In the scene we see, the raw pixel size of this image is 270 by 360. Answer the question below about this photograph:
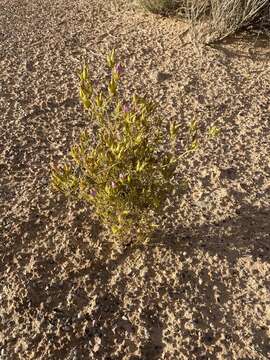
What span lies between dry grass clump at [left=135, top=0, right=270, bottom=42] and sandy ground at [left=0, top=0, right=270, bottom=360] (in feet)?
1.13

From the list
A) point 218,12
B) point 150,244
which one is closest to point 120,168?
point 150,244

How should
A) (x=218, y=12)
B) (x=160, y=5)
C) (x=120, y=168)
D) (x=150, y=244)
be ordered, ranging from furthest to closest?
1. (x=160, y=5)
2. (x=218, y=12)
3. (x=150, y=244)
4. (x=120, y=168)

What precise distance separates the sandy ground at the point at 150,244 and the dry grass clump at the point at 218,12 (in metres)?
0.34

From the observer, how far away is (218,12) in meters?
3.78

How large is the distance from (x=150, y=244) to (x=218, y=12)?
2.27 metres

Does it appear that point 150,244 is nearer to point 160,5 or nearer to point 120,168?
point 120,168

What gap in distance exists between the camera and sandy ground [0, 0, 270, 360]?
6.59 ft

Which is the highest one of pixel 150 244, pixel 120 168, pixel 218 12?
pixel 218 12

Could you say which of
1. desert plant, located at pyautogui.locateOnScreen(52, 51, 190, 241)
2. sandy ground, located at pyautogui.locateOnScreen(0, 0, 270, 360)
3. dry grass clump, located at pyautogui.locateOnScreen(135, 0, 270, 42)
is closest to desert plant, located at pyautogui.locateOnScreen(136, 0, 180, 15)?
dry grass clump, located at pyautogui.locateOnScreen(135, 0, 270, 42)

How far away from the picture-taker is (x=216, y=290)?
2170 mm

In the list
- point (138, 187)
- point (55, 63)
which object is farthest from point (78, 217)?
point (55, 63)

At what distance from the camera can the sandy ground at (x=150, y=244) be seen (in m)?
2.01

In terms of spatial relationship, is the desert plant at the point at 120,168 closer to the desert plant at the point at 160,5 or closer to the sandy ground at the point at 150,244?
the sandy ground at the point at 150,244

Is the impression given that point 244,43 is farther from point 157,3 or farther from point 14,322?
point 14,322
